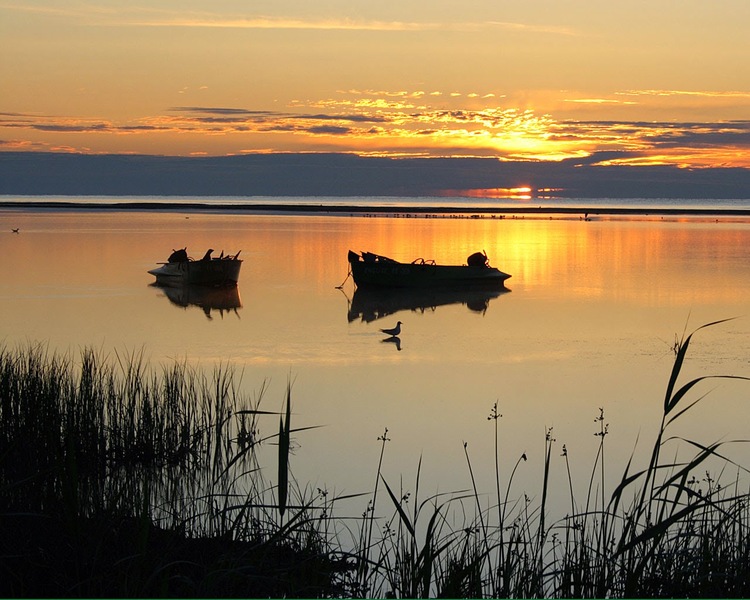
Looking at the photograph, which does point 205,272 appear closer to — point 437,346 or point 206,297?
point 206,297

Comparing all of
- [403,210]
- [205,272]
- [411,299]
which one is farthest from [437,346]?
[403,210]

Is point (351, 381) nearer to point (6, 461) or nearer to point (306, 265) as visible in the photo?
point (6, 461)

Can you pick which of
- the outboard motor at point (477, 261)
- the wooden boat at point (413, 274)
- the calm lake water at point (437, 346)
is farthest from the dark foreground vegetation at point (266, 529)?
the outboard motor at point (477, 261)

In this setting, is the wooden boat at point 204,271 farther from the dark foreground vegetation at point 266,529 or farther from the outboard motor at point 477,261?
the dark foreground vegetation at point 266,529

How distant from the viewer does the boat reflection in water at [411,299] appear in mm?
22562

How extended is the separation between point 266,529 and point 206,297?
19098 mm

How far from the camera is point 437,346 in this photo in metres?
17.0

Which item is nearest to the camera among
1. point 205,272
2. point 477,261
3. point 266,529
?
point 266,529

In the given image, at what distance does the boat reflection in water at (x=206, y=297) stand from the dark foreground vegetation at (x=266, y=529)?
487 inches

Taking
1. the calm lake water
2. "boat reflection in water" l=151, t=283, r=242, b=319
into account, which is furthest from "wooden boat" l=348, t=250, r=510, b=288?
"boat reflection in water" l=151, t=283, r=242, b=319

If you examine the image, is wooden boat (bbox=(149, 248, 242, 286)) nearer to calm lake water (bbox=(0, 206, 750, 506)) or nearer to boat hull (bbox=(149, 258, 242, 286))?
boat hull (bbox=(149, 258, 242, 286))

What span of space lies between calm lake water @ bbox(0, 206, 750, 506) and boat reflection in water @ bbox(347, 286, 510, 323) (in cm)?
12

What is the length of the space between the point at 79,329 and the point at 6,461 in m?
11.0

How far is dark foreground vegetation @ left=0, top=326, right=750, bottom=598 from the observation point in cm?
466
